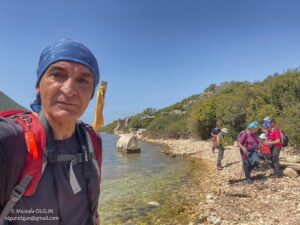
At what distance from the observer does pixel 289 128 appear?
16.4 m

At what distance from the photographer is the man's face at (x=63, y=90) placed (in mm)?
1618

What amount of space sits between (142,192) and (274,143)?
5386 mm

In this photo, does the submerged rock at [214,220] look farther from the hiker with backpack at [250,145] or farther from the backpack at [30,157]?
the backpack at [30,157]

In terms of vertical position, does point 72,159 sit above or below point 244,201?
above

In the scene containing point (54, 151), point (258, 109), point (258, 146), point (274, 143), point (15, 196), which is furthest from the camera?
point (258, 109)

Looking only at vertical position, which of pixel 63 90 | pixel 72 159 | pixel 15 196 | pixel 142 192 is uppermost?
pixel 63 90

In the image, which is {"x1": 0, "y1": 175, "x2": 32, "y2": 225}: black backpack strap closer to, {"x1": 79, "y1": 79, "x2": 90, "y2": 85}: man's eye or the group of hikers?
{"x1": 79, "y1": 79, "x2": 90, "y2": 85}: man's eye

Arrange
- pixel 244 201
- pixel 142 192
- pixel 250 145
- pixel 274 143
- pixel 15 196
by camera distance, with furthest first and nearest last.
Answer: pixel 142 192, pixel 274 143, pixel 250 145, pixel 244 201, pixel 15 196

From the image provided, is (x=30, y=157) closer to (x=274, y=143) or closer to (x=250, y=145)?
(x=250, y=145)

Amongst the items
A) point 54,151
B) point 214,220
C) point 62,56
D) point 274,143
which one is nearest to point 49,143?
point 54,151

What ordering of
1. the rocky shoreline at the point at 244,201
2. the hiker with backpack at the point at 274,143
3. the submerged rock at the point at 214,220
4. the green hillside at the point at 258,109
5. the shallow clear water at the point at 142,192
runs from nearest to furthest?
the submerged rock at the point at 214,220, the rocky shoreline at the point at 244,201, the shallow clear water at the point at 142,192, the hiker with backpack at the point at 274,143, the green hillside at the point at 258,109

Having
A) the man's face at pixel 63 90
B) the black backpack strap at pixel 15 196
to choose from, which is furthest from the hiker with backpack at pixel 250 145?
the black backpack strap at pixel 15 196

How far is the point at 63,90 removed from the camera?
5.31 feet

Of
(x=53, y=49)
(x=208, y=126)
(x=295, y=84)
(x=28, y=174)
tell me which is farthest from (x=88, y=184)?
(x=208, y=126)
